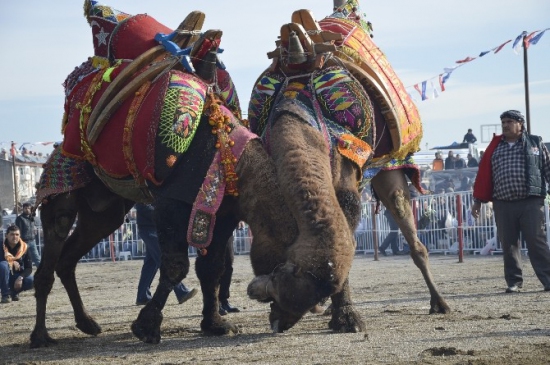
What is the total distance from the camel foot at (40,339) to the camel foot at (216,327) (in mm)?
1259

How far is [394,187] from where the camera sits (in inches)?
372

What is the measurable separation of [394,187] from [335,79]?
1.57 m

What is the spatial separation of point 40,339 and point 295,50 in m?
3.12

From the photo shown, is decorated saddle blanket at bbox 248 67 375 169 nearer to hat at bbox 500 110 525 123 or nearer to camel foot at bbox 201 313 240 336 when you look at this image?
camel foot at bbox 201 313 240 336

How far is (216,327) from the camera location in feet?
27.0

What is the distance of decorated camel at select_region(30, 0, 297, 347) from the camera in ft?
24.3

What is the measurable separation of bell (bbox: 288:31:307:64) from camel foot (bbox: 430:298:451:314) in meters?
2.59

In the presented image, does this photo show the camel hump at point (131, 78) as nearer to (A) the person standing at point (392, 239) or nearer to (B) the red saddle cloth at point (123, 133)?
(B) the red saddle cloth at point (123, 133)

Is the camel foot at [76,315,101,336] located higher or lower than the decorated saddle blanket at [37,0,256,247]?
lower

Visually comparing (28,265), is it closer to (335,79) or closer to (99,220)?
(99,220)

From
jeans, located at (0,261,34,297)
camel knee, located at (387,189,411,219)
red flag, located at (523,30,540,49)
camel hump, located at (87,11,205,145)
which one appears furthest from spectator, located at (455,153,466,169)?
camel hump, located at (87,11,205,145)

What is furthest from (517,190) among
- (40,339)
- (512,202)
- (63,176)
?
(40,339)

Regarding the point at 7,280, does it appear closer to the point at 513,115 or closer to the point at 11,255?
the point at 11,255

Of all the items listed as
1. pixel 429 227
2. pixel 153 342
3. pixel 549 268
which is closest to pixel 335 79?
pixel 153 342
